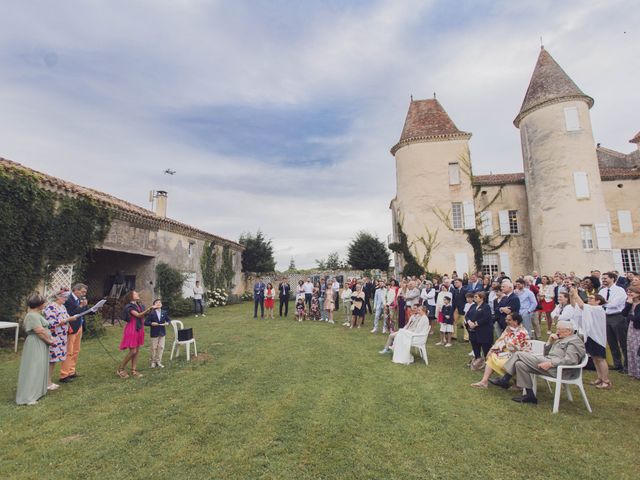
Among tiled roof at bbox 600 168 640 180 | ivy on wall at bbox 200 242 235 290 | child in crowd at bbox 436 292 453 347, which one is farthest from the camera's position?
tiled roof at bbox 600 168 640 180

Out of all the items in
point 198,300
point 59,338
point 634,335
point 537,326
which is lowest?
point 537,326

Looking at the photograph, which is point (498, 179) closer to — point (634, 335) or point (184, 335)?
point (634, 335)

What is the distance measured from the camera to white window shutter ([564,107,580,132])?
19.7m

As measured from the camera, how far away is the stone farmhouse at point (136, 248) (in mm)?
12381

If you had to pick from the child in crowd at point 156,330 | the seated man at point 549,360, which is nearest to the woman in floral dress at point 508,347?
the seated man at point 549,360

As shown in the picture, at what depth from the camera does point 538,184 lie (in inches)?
815

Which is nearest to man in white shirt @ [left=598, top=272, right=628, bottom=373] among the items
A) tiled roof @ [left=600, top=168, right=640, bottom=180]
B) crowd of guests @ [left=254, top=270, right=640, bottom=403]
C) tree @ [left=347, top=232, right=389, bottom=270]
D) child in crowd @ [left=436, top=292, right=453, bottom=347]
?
crowd of guests @ [left=254, top=270, right=640, bottom=403]

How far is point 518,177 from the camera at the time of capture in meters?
23.2

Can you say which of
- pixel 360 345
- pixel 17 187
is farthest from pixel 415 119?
pixel 17 187

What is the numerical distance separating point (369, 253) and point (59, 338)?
87.8 ft

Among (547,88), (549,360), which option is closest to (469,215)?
(547,88)

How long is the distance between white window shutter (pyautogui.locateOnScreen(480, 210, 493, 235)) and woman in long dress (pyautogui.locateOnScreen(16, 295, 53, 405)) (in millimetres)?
23363

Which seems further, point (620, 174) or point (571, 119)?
point (620, 174)

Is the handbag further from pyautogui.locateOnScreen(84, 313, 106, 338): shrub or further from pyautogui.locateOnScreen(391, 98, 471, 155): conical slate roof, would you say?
pyautogui.locateOnScreen(391, 98, 471, 155): conical slate roof
